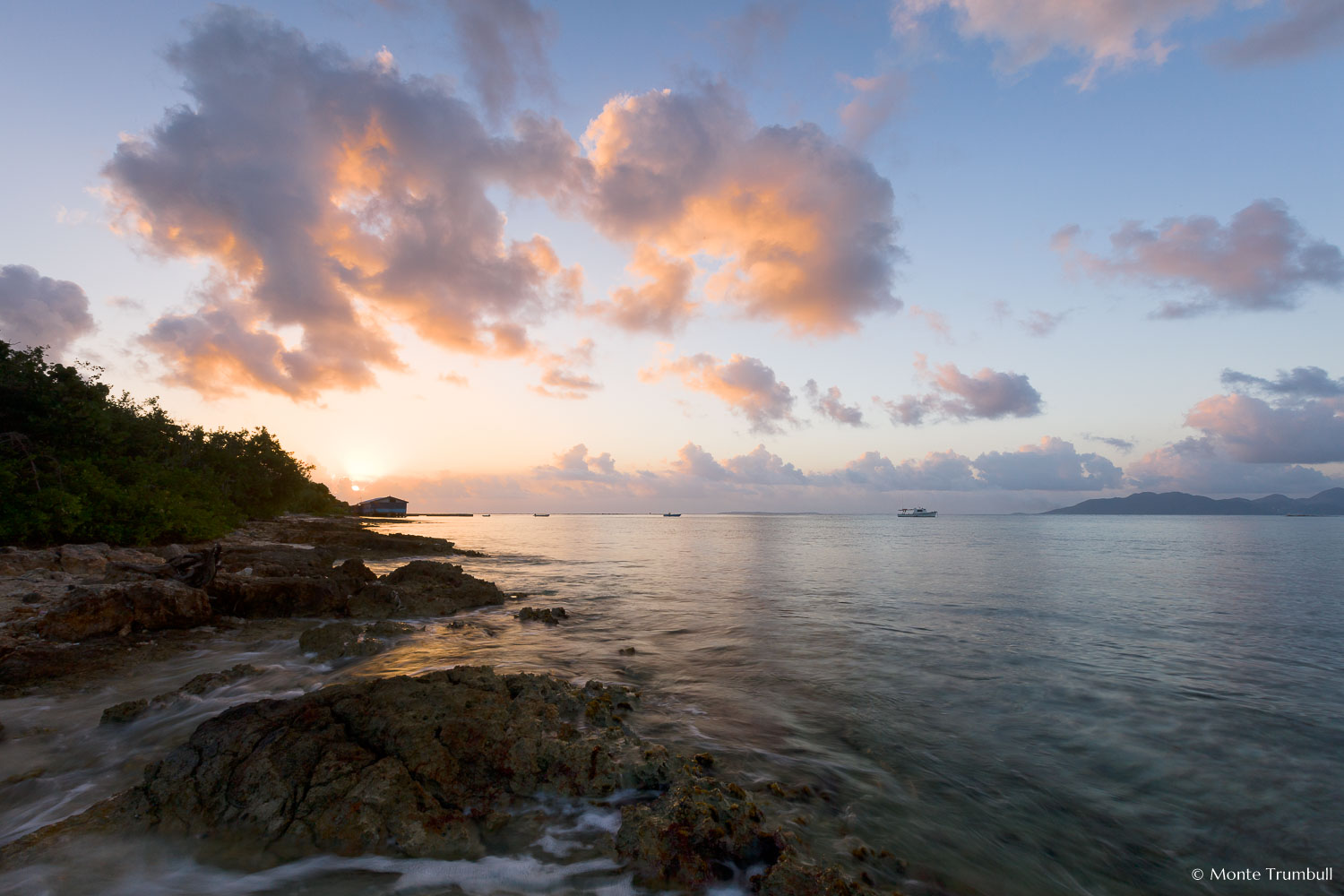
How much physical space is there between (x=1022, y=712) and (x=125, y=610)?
1878 centimetres

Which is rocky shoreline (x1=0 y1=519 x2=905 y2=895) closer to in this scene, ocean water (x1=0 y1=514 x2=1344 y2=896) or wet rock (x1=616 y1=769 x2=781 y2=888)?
wet rock (x1=616 y1=769 x2=781 y2=888)

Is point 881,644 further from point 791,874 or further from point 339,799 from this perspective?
point 339,799

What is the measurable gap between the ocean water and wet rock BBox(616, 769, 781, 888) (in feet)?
1.02

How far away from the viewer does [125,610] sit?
474 inches

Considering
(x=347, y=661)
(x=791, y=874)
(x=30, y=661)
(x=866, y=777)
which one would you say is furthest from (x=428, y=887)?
(x=30, y=661)

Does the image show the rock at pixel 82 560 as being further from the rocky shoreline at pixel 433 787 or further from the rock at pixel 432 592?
the rocky shoreline at pixel 433 787

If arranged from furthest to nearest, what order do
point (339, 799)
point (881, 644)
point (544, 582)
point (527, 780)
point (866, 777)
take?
point (544, 582) < point (881, 644) < point (866, 777) < point (527, 780) < point (339, 799)

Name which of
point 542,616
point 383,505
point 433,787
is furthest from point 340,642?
point 383,505

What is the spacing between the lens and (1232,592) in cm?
2591

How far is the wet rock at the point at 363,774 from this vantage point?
4934 millimetres

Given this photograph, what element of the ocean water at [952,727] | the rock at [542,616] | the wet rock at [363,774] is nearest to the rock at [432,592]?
the ocean water at [952,727]

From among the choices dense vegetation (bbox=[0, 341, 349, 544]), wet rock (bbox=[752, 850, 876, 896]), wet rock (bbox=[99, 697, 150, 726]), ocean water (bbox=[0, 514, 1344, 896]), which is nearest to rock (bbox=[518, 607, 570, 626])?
ocean water (bbox=[0, 514, 1344, 896])

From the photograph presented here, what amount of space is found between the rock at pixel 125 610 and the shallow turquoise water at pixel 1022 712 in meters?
7.06

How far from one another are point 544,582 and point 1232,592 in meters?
33.5
